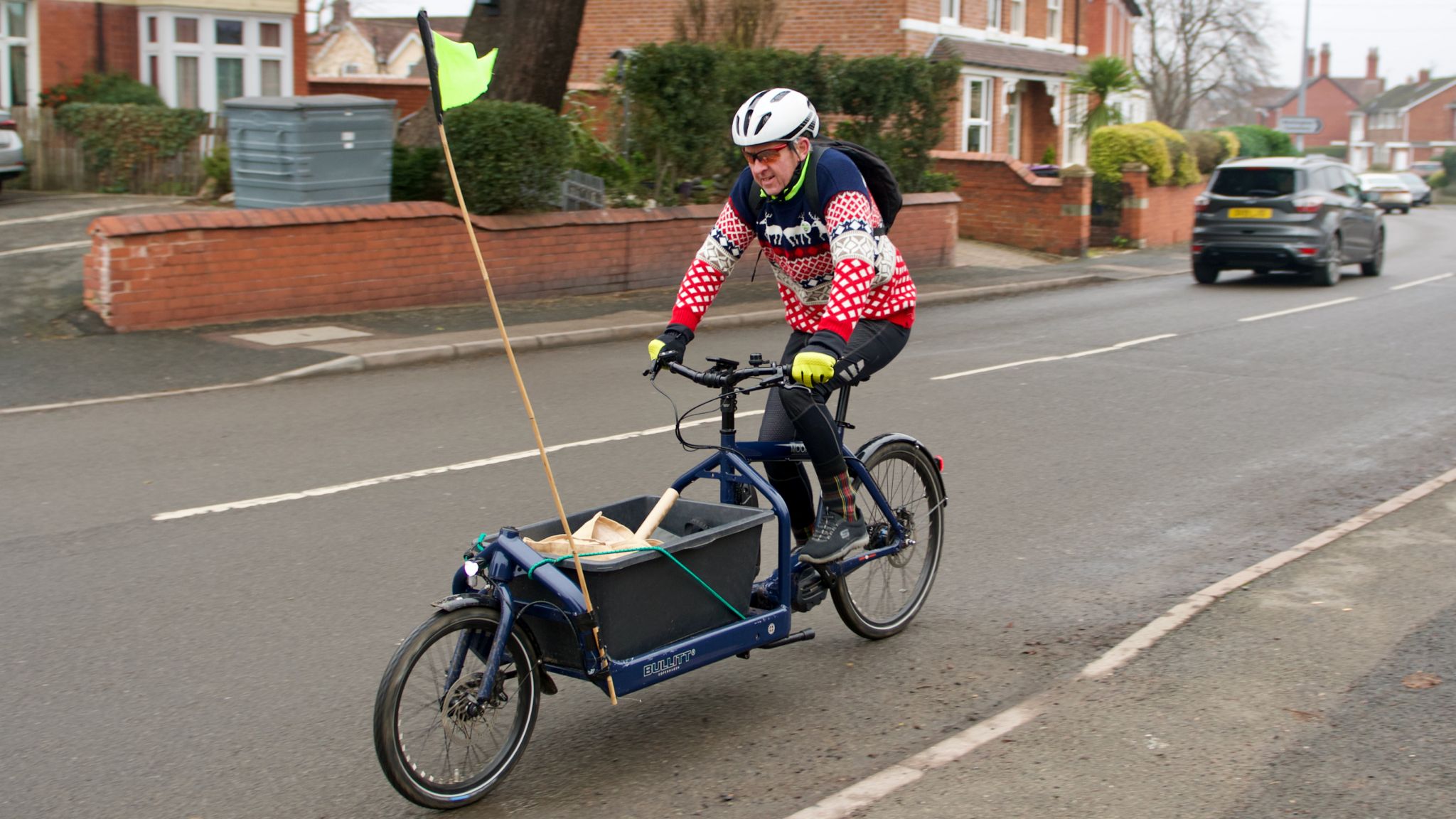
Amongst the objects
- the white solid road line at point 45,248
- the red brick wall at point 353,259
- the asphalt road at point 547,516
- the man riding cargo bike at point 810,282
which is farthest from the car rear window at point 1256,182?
the man riding cargo bike at point 810,282

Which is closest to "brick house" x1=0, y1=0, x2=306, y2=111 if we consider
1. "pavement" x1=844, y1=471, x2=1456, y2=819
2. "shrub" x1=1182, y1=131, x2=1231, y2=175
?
"shrub" x1=1182, y1=131, x2=1231, y2=175

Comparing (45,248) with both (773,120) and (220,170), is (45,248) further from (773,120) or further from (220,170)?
(773,120)

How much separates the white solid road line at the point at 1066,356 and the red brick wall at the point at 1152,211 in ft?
41.3

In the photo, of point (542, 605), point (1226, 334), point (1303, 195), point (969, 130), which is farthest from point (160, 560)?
point (969, 130)

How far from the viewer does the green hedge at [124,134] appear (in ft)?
67.1

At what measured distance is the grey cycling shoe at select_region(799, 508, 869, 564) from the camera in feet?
15.8

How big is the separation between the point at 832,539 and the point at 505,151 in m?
11.1

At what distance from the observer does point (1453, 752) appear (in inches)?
163

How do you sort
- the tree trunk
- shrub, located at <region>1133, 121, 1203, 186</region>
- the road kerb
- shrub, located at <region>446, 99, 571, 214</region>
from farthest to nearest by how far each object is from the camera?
shrub, located at <region>1133, 121, 1203, 186</region>, the tree trunk, shrub, located at <region>446, 99, 571, 214</region>, the road kerb

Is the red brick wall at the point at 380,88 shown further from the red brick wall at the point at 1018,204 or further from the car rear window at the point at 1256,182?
the car rear window at the point at 1256,182

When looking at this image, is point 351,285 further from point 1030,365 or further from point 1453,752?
point 1453,752

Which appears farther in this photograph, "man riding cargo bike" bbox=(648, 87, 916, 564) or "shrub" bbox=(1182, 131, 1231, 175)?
"shrub" bbox=(1182, 131, 1231, 175)

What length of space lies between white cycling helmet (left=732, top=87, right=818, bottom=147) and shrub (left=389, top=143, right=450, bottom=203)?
11.3 m

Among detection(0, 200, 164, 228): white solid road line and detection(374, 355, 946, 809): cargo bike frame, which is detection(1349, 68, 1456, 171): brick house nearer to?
detection(0, 200, 164, 228): white solid road line
